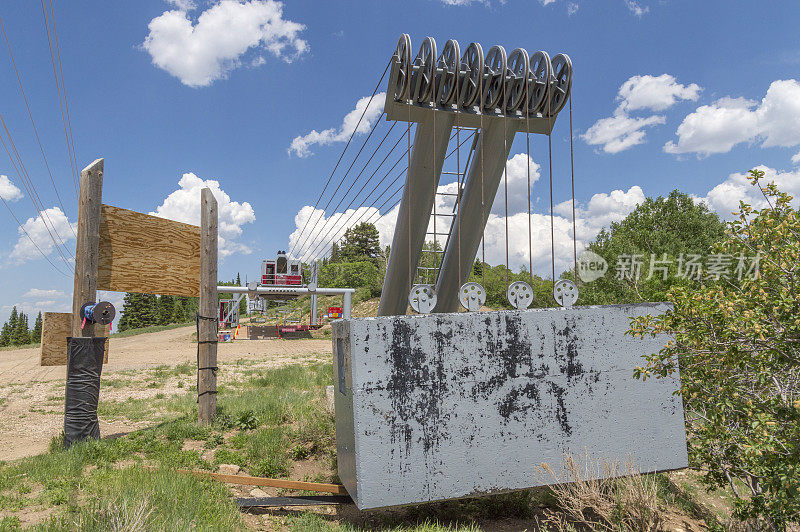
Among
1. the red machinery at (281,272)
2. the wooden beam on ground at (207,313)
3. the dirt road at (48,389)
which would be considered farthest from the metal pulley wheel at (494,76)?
the red machinery at (281,272)

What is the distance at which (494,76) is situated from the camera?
6.78m

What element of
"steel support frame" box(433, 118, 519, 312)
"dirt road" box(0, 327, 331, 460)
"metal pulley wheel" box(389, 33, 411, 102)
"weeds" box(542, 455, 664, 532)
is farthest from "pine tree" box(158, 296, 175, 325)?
"weeds" box(542, 455, 664, 532)

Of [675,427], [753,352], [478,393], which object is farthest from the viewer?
[675,427]

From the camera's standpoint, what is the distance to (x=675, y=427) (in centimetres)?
563

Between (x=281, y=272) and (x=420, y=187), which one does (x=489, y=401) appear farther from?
(x=281, y=272)

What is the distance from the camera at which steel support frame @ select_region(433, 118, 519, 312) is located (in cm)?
700

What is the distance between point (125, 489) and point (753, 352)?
5.56m

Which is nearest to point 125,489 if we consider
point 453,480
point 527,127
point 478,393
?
point 453,480

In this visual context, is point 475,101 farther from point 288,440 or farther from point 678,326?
point 288,440

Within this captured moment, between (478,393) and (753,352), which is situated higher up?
(753,352)

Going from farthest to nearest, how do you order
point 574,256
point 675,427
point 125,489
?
point 574,256 < point 675,427 < point 125,489

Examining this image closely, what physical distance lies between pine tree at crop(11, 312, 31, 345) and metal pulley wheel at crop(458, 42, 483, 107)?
217ft

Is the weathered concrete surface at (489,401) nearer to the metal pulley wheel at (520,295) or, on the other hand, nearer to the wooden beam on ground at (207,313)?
the metal pulley wheel at (520,295)

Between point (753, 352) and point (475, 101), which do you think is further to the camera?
point (475, 101)
